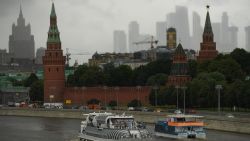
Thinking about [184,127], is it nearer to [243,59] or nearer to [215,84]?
[215,84]

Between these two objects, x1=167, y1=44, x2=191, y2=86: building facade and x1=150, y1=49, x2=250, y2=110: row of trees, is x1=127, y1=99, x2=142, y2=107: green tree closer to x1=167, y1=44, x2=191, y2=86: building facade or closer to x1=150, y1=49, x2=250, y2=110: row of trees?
x1=150, y1=49, x2=250, y2=110: row of trees

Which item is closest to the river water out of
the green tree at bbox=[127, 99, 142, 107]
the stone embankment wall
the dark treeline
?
the stone embankment wall

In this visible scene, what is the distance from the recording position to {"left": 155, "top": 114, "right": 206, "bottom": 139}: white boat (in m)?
91.3

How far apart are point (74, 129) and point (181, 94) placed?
136ft

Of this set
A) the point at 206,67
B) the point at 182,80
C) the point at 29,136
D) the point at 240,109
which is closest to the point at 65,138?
the point at 29,136

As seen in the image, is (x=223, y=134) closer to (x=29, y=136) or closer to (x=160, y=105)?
(x=29, y=136)

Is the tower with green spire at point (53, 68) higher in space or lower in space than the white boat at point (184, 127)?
higher

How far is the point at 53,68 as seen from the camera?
192750mm

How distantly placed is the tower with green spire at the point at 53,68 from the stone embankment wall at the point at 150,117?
19.4 m

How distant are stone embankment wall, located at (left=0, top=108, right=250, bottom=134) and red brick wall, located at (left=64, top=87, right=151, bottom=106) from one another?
2350 centimetres

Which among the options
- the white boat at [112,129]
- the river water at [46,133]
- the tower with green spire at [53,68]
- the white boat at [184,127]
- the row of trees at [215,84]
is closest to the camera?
the white boat at [112,129]

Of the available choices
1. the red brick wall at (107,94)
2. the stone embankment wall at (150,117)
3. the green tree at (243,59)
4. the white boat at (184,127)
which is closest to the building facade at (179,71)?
the red brick wall at (107,94)

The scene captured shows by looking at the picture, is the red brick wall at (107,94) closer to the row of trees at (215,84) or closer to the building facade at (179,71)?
the building facade at (179,71)

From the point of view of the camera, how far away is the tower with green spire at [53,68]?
193 m
